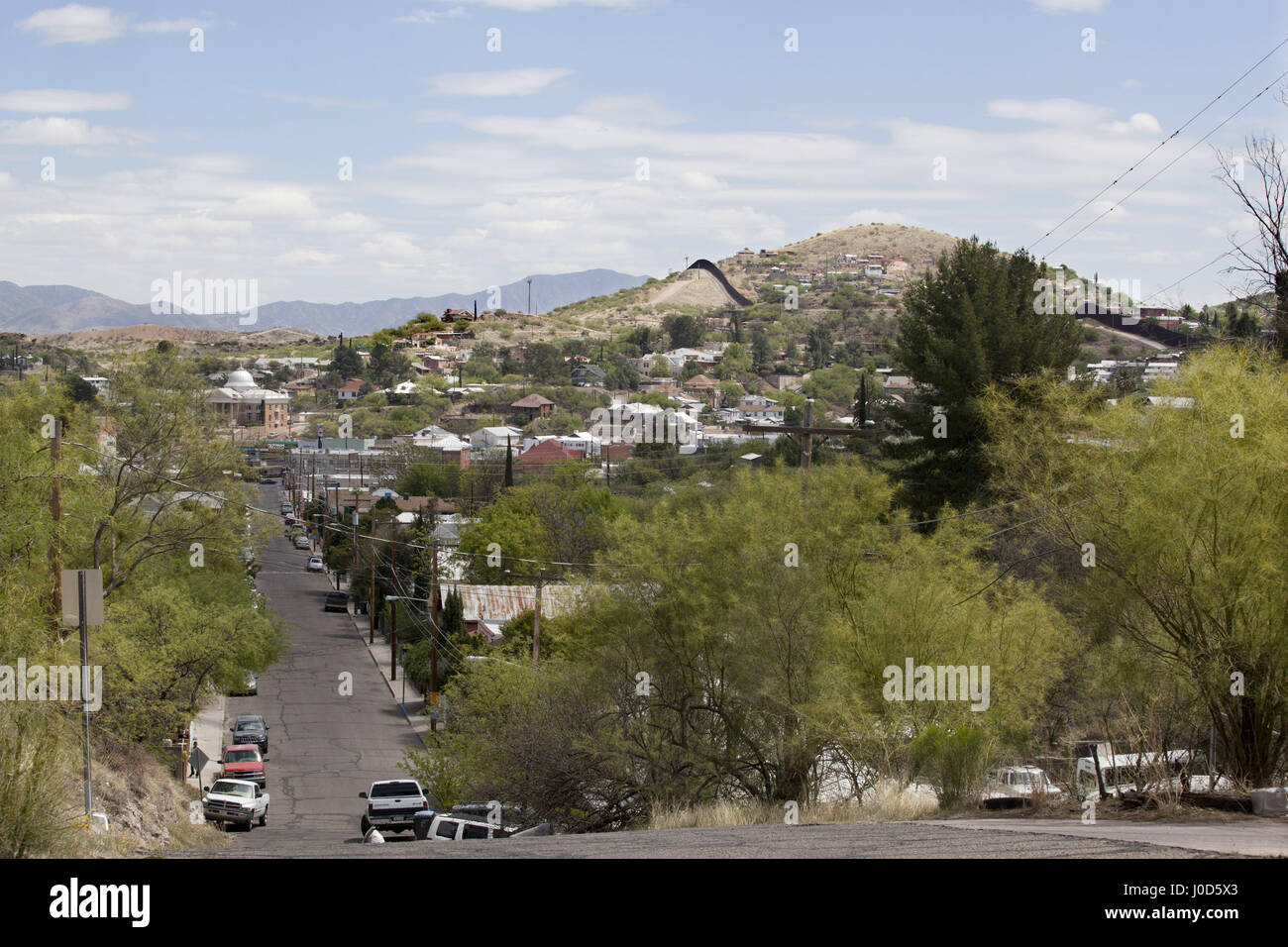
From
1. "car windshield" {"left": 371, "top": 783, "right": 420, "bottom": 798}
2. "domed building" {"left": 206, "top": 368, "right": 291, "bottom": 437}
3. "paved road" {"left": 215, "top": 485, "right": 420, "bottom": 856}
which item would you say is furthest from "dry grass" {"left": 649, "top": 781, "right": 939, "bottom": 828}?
"domed building" {"left": 206, "top": 368, "right": 291, "bottom": 437}

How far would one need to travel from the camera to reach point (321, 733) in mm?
36094

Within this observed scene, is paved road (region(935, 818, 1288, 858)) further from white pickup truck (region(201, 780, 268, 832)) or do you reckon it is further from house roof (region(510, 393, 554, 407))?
house roof (region(510, 393, 554, 407))

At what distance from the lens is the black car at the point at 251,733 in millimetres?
32750

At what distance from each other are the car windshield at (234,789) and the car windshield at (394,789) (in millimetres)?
2906

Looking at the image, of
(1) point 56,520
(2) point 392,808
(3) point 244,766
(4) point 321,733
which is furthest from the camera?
(4) point 321,733

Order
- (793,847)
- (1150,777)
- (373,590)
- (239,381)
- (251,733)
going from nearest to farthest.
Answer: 1. (793,847)
2. (1150,777)
3. (251,733)
4. (373,590)
5. (239,381)

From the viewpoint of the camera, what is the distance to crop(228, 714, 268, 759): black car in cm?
3275

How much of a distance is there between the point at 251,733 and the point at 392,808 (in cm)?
1213

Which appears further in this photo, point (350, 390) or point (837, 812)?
point (350, 390)

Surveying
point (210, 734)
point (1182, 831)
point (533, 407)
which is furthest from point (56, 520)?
point (533, 407)

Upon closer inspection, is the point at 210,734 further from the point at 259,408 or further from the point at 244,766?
the point at 259,408

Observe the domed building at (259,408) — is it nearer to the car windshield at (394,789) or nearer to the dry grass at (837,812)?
the car windshield at (394,789)

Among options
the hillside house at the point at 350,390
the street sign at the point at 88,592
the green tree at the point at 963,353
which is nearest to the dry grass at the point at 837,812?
the street sign at the point at 88,592
